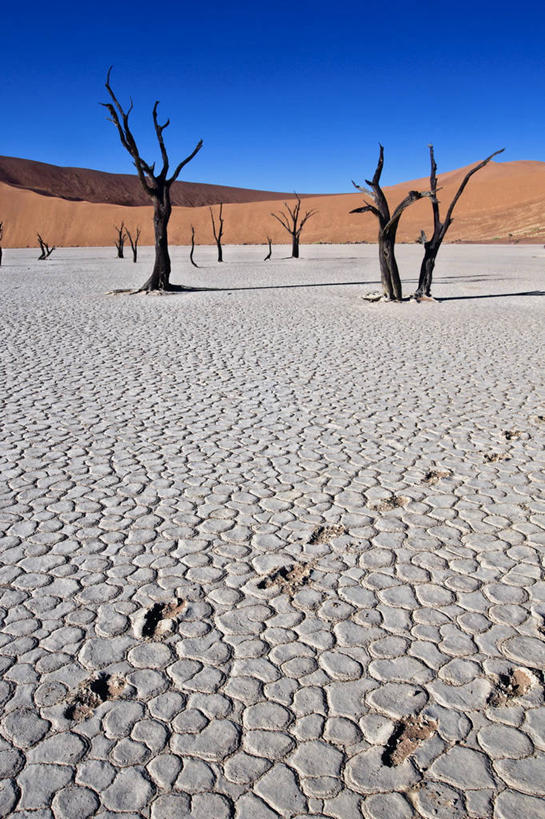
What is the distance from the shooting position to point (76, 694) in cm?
288

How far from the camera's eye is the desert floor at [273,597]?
8.13 feet

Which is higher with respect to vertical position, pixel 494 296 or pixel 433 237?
pixel 433 237

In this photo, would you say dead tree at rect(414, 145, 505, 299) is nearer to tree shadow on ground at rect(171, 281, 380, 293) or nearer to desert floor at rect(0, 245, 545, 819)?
tree shadow on ground at rect(171, 281, 380, 293)

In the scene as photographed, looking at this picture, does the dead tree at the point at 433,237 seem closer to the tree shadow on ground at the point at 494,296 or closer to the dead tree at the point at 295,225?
the tree shadow on ground at the point at 494,296

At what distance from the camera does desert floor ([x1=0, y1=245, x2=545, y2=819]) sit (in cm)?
248

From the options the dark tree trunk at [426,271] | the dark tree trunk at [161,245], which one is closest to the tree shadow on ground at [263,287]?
the dark tree trunk at [161,245]

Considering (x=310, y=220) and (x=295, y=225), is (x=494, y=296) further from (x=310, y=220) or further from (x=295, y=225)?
(x=310, y=220)

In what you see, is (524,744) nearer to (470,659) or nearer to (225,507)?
(470,659)

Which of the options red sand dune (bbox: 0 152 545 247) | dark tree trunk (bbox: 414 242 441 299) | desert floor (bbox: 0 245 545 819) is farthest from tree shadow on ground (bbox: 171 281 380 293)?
red sand dune (bbox: 0 152 545 247)

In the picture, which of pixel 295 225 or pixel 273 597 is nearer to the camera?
pixel 273 597

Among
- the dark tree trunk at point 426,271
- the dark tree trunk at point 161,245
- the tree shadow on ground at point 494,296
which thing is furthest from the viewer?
the dark tree trunk at point 161,245

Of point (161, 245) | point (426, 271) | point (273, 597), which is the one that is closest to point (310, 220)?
point (161, 245)

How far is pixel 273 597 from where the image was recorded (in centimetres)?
359

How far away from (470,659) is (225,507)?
203 centimetres
